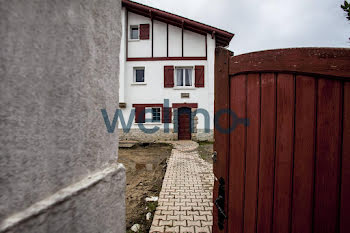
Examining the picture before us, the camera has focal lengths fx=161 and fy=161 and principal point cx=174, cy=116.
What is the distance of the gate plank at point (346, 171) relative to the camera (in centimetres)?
87

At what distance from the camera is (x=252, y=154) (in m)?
1.20

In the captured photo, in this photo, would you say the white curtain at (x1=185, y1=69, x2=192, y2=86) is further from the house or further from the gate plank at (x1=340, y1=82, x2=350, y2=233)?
the gate plank at (x1=340, y1=82, x2=350, y2=233)

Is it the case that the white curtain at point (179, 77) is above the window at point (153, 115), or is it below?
above

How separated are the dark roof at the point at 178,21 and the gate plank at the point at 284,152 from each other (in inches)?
405

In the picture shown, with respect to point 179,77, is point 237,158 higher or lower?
lower

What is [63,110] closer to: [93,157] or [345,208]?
[93,157]

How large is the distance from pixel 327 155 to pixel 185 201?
301 cm

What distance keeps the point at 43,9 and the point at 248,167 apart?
1.53 m

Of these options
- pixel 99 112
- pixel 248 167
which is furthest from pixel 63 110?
pixel 248 167

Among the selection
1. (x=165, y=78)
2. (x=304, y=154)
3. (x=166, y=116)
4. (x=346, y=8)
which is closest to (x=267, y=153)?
(x=304, y=154)

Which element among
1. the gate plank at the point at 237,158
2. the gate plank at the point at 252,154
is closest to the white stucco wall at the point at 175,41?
the gate plank at the point at 237,158

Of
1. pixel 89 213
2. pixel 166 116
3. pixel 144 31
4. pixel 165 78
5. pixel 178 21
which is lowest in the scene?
pixel 89 213

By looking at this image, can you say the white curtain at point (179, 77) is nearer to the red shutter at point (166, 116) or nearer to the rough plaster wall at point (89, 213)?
the red shutter at point (166, 116)

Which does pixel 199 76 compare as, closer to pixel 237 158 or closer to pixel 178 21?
pixel 178 21
